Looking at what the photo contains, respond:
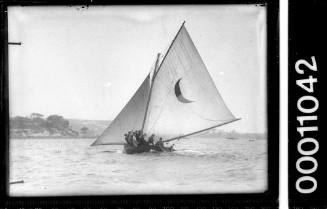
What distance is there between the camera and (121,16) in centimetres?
127

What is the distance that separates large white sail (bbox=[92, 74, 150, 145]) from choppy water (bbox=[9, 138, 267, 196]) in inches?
1.1

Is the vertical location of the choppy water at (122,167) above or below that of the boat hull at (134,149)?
below

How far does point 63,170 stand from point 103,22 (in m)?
0.49

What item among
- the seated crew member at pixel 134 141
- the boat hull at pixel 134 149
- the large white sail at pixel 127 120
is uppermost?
the large white sail at pixel 127 120

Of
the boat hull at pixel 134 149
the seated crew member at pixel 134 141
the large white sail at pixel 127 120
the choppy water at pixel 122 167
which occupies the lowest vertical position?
the choppy water at pixel 122 167

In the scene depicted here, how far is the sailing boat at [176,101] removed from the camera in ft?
4.19

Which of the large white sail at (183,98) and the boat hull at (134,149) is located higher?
the large white sail at (183,98)

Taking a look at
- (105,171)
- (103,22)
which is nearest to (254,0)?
(103,22)

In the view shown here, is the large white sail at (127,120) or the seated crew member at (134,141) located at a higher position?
the large white sail at (127,120)

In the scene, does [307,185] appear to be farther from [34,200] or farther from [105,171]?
[34,200]

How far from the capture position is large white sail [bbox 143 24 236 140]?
1.29m

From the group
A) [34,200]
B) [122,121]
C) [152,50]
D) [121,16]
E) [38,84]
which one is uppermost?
[121,16]

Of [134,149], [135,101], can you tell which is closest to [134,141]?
[134,149]

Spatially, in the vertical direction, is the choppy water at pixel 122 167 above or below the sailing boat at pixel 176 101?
below
